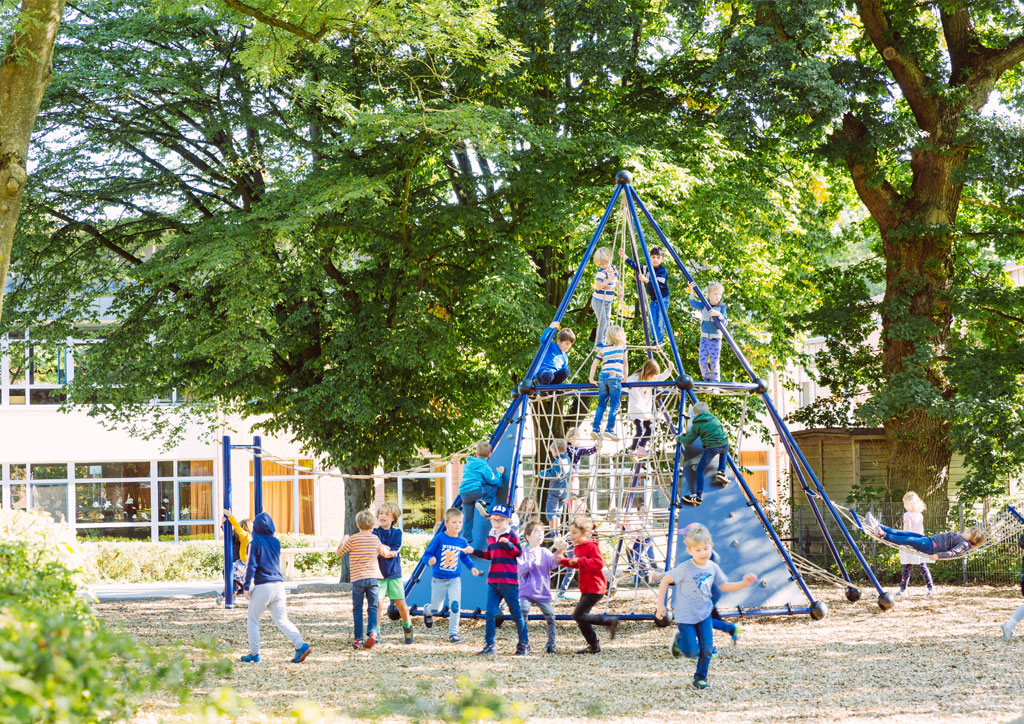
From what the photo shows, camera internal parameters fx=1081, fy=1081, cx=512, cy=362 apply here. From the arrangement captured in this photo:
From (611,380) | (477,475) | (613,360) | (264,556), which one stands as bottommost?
(264,556)

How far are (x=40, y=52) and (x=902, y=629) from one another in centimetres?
1064

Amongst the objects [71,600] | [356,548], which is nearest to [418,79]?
[356,548]

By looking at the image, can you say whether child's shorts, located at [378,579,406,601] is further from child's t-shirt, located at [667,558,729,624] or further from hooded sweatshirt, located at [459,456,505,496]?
child's t-shirt, located at [667,558,729,624]

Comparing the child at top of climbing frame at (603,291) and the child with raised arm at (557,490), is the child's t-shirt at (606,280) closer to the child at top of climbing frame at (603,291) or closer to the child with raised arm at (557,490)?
the child at top of climbing frame at (603,291)

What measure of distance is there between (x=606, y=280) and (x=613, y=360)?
1.31m

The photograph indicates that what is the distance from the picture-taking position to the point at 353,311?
18.2 metres

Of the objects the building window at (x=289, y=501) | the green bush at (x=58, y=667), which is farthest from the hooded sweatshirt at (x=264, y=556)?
the building window at (x=289, y=501)

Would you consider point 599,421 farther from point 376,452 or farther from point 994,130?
point 994,130

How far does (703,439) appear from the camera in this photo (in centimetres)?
1201

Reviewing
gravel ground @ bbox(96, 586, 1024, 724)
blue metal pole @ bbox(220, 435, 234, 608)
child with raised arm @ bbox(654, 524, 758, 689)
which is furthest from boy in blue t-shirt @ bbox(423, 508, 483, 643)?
blue metal pole @ bbox(220, 435, 234, 608)

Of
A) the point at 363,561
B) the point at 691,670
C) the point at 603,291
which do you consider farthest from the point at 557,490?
the point at 691,670

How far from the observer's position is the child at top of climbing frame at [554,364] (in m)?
13.0

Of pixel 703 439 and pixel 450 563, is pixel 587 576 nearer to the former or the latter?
pixel 450 563

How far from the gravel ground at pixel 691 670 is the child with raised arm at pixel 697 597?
1.08 ft
